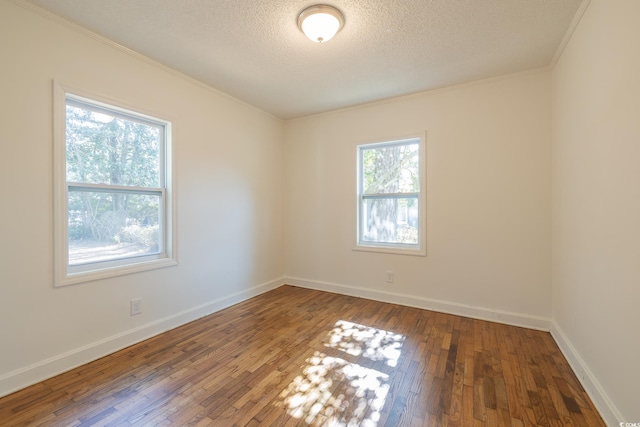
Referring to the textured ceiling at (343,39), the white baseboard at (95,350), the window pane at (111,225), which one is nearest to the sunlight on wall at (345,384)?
the white baseboard at (95,350)

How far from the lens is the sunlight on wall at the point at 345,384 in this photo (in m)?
1.58

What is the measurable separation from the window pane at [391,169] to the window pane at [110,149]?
8.25 ft

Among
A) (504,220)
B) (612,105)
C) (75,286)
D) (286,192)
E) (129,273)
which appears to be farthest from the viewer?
(286,192)

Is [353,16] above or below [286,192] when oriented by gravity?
above

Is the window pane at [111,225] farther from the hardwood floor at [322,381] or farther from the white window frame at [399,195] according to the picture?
the white window frame at [399,195]

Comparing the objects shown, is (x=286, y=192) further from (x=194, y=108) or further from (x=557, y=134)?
(x=557, y=134)

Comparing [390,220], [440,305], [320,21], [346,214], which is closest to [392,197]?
[390,220]

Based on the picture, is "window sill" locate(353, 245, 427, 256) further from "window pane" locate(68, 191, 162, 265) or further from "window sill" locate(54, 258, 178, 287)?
"window pane" locate(68, 191, 162, 265)

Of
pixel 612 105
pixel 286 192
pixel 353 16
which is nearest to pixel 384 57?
pixel 353 16

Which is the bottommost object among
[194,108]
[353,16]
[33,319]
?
[33,319]

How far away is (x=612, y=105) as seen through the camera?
153 cm

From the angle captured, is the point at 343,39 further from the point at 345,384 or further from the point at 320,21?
the point at 345,384

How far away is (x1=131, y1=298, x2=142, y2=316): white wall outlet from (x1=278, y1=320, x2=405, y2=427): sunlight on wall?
1.62 m

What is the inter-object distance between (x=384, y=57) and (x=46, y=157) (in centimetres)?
283
